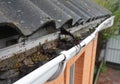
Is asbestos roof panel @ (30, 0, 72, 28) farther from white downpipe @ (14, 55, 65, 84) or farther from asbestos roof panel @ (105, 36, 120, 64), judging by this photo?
asbestos roof panel @ (105, 36, 120, 64)

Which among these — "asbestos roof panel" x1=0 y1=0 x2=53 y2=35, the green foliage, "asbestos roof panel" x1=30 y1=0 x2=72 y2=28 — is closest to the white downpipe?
"asbestos roof panel" x1=0 y1=0 x2=53 y2=35

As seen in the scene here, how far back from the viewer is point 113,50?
1476 centimetres

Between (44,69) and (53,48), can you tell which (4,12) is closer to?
(44,69)

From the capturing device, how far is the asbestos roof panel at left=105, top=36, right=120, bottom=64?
14.4 metres

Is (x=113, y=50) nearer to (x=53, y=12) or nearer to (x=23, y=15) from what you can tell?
(x=53, y=12)

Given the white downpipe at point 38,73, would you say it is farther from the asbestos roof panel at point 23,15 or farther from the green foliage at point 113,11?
the green foliage at point 113,11

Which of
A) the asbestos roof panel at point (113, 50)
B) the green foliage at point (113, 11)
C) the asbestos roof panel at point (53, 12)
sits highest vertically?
the asbestos roof panel at point (53, 12)

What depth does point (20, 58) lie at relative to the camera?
60.6 inches

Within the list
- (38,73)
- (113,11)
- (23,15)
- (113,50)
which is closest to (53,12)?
(23,15)

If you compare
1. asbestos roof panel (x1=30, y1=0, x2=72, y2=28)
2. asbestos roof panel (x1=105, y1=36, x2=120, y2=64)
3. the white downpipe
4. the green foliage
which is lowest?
asbestos roof panel (x1=105, y1=36, x2=120, y2=64)

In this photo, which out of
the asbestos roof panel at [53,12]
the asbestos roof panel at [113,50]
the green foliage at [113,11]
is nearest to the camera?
the asbestos roof panel at [53,12]

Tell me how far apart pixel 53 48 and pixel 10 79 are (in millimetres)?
699

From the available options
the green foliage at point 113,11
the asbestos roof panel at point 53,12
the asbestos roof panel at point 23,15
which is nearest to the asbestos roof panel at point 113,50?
the green foliage at point 113,11

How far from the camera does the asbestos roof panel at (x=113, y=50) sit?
1443 cm
